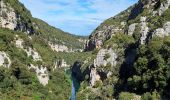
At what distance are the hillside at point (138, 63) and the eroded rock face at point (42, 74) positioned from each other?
17.2 meters

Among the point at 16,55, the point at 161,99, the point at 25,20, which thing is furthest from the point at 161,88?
the point at 25,20

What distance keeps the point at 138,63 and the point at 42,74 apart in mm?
50082

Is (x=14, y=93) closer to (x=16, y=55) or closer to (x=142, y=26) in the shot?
(x=16, y=55)

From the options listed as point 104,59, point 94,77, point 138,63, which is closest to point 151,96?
point 138,63

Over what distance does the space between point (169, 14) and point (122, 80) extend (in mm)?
18027

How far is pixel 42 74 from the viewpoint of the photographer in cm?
13275

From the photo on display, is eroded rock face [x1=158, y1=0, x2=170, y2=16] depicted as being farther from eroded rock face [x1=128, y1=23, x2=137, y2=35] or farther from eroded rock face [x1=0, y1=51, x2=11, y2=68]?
eroded rock face [x1=0, y1=51, x2=11, y2=68]

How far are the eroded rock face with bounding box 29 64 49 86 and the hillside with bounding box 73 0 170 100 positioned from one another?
56.5 ft

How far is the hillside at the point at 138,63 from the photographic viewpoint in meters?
83.2

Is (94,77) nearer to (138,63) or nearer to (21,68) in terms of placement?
(21,68)

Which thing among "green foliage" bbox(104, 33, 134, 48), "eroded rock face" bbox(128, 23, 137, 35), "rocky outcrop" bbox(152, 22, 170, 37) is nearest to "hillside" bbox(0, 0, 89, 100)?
"green foliage" bbox(104, 33, 134, 48)

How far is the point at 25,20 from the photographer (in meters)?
162

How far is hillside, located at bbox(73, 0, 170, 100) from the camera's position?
83.2 meters

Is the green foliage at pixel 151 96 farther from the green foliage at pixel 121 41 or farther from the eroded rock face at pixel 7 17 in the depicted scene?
the eroded rock face at pixel 7 17
